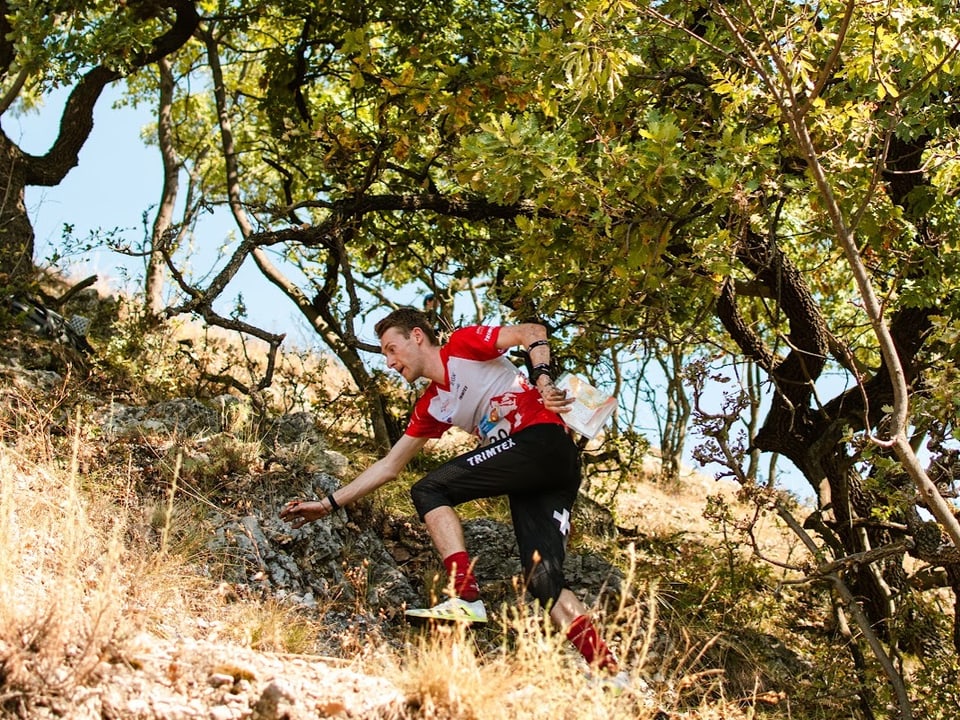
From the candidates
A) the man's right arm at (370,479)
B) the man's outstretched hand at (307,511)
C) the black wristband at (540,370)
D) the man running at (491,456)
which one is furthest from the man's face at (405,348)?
the man's outstretched hand at (307,511)

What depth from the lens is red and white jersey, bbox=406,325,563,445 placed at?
19.5 ft

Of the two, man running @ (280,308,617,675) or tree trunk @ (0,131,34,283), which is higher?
tree trunk @ (0,131,34,283)

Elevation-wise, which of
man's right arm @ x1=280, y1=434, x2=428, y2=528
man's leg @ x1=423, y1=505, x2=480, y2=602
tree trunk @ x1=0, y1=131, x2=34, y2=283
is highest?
tree trunk @ x1=0, y1=131, x2=34, y2=283

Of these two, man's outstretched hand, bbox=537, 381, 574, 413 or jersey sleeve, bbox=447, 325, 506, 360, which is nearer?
man's outstretched hand, bbox=537, 381, 574, 413

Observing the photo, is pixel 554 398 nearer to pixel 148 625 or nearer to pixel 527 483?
pixel 527 483

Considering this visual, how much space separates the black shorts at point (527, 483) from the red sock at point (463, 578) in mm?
305

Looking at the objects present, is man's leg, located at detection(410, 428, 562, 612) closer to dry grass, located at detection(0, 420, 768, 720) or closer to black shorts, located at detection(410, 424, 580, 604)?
black shorts, located at detection(410, 424, 580, 604)

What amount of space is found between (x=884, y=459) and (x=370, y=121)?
26.3ft

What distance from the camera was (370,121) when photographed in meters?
12.5

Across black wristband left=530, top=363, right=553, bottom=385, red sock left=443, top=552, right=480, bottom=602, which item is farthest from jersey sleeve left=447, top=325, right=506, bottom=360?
red sock left=443, top=552, right=480, bottom=602

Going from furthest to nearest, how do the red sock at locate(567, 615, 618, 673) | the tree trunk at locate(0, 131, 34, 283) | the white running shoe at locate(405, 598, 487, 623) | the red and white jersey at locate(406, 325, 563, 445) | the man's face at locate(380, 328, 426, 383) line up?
1. the tree trunk at locate(0, 131, 34, 283)
2. the man's face at locate(380, 328, 426, 383)
3. the red and white jersey at locate(406, 325, 563, 445)
4. the white running shoe at locate(405, 598, 487, 623)
5. the red sock at locate(567, 615, 618, 673)

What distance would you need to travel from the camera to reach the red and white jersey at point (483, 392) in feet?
19.5

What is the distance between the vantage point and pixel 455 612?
546 centimetres

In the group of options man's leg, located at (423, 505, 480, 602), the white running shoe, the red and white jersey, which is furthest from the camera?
the red and white jersey
